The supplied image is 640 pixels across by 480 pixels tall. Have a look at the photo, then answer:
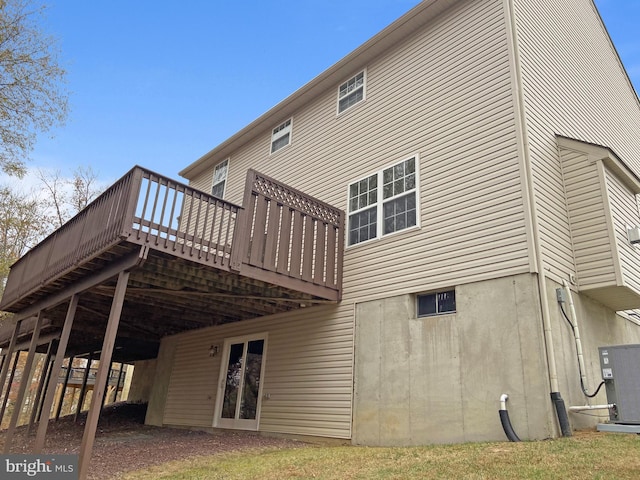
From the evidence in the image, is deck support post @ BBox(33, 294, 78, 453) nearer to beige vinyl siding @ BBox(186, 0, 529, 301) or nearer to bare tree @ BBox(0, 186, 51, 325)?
beige vinyl siding @ BBox(186, 0, 529, 301)

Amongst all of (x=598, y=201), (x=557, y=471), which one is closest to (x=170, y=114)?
(x=598, y=201)

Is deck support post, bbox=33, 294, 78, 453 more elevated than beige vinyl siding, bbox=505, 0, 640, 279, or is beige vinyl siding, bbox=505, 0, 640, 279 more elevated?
beige vinyl siding, bbox=505, 0, 640, 279

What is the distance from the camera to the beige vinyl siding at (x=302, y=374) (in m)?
7.92

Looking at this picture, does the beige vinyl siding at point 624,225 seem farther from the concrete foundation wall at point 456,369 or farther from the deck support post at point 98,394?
the deck support post at point 98,394

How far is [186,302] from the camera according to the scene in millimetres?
9398

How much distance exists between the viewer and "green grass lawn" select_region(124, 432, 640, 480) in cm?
387

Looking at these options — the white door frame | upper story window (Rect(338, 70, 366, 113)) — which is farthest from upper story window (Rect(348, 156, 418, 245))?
the white door frame

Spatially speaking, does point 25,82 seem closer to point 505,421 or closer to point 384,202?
point 384,202

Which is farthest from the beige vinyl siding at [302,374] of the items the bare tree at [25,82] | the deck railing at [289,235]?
the bare tree at [25,82]

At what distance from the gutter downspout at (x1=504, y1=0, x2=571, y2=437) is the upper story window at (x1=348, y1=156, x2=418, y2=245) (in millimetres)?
1933

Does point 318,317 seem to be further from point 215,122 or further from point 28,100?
point 215,122

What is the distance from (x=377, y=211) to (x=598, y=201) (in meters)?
3.65

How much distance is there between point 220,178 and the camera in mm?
14086

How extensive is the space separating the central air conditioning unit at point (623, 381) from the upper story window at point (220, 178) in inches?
430
